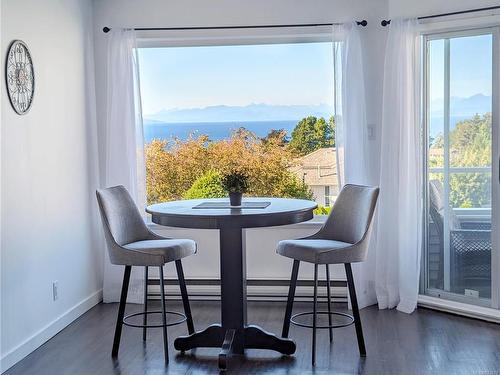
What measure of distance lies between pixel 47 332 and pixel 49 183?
3.06 ft

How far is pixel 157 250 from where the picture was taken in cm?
389

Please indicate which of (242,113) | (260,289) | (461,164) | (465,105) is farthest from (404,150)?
(260,289)

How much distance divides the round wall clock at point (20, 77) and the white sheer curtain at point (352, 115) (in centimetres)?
216

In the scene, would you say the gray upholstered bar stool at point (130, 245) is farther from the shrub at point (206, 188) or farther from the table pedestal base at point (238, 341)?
the shrub at point (206, 188)

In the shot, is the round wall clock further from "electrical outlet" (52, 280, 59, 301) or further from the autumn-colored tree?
the autumn-colored tree

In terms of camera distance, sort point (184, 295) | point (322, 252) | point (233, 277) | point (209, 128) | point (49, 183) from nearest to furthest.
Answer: point (322, 252), point (233, 277), point (184, 295), point (49, 183), point (209, 128)

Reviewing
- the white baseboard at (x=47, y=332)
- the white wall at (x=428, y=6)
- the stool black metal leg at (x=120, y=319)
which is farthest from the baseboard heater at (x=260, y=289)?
the white wall at (x=428, y=6)

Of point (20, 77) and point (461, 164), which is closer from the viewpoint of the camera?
point (20, 77)

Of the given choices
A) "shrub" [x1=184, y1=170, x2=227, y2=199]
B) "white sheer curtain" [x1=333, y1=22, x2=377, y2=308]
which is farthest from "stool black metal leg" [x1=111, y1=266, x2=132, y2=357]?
"white sheer curtain" [x1=333, y1=22, x2=377, y2=308]

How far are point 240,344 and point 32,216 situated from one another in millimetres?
1448

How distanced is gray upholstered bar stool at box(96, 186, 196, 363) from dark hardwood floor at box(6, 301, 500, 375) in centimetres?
15

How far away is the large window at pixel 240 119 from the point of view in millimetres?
5531

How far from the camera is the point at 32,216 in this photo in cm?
415

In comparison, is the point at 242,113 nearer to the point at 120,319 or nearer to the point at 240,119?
the point at 240,119
